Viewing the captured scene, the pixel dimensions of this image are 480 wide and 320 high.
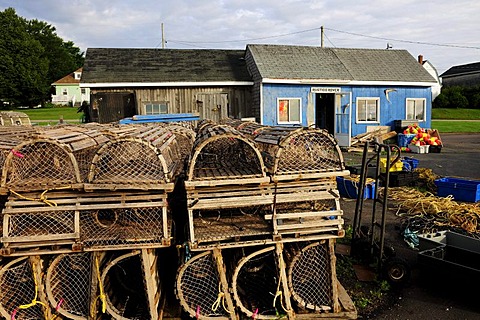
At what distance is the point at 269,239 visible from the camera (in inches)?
169

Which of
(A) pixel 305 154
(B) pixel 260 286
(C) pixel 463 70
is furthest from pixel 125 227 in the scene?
(C) pixel 463 70

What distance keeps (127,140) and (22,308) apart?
2139 mm

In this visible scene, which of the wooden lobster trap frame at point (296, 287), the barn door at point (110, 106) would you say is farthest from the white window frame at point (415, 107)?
the wooden lobster trap frame at point (296, 287)

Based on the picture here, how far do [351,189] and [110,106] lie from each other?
10793mm

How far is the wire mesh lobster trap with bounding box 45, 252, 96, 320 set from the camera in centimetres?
411

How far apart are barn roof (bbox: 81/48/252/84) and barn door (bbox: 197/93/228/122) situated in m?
0.71

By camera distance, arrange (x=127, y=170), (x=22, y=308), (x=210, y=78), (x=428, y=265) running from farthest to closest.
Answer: (x=210, y=78), (x=428, y=265), (x=127, y=170), (x=22, y=308)

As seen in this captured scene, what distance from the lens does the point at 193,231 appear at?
416 centimetres

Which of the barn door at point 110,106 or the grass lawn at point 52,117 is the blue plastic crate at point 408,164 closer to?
the barn door at point 110,106

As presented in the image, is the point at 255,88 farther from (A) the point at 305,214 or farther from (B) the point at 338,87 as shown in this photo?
(A) the point at 305,214

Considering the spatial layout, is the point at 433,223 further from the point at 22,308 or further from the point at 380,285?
the point at 22,308

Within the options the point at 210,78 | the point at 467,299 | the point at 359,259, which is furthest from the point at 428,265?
the point at 210,78

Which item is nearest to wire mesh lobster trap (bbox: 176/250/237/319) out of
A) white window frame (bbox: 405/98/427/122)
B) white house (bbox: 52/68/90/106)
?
white window frame (bbox: 405/98/427/122)

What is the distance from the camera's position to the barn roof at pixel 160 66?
627 inches
